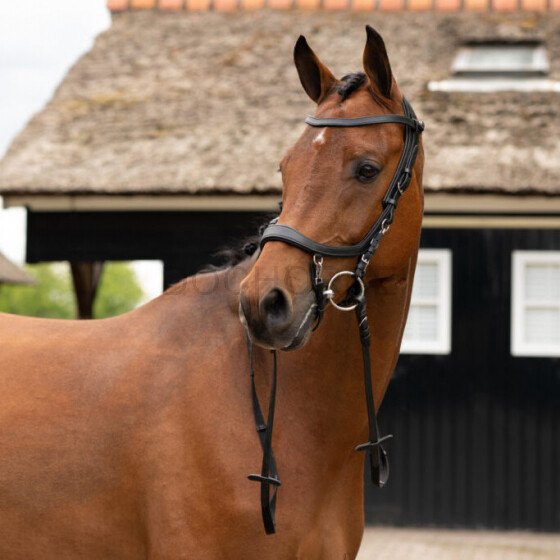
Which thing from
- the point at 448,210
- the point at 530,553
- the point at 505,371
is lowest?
the point at 530,553

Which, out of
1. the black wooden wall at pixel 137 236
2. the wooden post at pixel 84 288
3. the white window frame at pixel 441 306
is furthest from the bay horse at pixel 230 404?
the wooden post at pixel 84 288

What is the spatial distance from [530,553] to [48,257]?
543cm

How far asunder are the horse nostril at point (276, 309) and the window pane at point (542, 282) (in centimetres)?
647

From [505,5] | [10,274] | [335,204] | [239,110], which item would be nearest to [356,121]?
[335,204]

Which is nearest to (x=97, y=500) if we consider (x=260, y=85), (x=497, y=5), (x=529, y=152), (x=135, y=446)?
(x=135, y=446)

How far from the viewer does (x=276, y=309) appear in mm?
2102

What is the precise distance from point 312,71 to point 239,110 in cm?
642

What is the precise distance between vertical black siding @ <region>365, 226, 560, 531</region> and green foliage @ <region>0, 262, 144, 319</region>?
152ft

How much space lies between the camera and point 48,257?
845 cm

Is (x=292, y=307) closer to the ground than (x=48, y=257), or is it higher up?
higher up

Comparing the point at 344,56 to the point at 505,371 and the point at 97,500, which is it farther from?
the point at 97,500

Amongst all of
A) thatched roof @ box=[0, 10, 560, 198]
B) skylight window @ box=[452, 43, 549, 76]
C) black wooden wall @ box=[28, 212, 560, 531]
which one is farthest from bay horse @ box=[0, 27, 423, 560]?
skylight window @ box=[452, 43, 549, 76]

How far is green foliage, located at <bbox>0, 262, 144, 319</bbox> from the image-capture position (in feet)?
182

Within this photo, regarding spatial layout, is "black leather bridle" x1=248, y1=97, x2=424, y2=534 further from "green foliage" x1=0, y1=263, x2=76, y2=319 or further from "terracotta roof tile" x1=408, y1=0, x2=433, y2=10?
"green foliage" x1=0, y1=263, x2=76, y2=319
